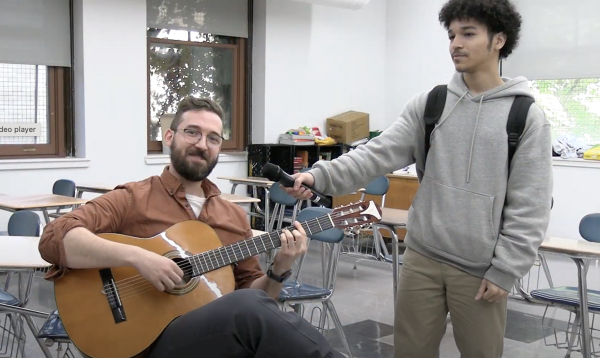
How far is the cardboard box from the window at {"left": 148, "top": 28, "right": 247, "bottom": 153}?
1.08 m

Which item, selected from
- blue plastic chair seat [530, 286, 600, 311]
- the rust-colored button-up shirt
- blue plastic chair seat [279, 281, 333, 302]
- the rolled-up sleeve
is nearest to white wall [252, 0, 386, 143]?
blue plastic chair seat [279, 281, 333, 302]

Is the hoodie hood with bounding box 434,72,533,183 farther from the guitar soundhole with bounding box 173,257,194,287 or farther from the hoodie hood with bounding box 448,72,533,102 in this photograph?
the guitar soundhole with bounding box 173,257,194,287

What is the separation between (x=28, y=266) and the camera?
254 centimetres

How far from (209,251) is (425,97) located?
808 millimetres

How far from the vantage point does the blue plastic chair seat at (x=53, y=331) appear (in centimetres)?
233

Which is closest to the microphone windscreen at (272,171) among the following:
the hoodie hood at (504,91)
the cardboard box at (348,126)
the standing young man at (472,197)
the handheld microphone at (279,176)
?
the handheld microphone at (279,176)

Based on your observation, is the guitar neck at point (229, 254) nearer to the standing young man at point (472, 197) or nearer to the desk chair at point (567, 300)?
the standing young man at point (472, 197)

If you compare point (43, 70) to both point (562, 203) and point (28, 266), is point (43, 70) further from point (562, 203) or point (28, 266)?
point (562, 203)

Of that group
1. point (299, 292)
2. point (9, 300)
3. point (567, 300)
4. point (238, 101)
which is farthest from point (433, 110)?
point (238, 101)

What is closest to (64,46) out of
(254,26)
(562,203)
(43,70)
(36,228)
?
(43,70)

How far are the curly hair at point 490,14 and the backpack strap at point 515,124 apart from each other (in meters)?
0.21

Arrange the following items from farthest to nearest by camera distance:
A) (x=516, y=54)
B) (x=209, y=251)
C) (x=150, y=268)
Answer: (x=516, y=54) → (x=209, y=251) → (x=150, y=268)

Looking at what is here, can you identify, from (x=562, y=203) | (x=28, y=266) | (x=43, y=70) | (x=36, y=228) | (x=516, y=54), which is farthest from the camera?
(x=516, y=54)

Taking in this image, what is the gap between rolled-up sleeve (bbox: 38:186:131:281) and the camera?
2037 millimetres
